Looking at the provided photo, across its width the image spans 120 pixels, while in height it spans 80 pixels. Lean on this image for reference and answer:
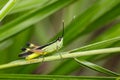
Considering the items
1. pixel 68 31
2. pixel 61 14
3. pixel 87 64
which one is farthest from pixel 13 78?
pixel 61 14

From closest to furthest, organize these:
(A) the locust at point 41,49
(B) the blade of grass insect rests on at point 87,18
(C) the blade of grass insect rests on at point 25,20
→ 1. (A) the locust at point 41,49
2. (C) the blade of grass insect rests on at point 25,20
3. (B) the blade of grass insect rests on at point 87,18

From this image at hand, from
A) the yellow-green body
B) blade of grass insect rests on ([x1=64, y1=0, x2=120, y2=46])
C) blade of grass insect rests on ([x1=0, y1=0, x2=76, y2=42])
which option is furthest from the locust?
blade of grass insect rests on ([x1=64, y1=0, x2=120, y2=46])

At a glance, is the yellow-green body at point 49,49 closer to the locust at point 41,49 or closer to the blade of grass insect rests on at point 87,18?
the locust at point 41,49

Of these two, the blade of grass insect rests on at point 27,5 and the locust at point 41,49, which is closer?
the locust at point 41,49

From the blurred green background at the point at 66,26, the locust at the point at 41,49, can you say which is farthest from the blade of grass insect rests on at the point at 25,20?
the locust at the point at 41,49

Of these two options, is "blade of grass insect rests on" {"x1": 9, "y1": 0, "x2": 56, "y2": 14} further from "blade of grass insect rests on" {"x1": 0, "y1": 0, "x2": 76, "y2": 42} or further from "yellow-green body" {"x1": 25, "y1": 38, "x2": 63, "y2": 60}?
"yellow-green body" {"x1": 25, "y1": 38, "x2": 63, "y2": 60}

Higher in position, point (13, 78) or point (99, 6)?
point (99, 6)

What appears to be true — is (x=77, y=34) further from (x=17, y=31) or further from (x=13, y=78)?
(x=13, y=78)

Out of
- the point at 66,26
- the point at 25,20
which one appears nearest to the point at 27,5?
the point at 25,20

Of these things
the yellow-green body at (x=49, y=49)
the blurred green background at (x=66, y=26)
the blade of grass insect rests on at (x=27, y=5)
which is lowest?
the yellow-green body at (x=49, y=49)
